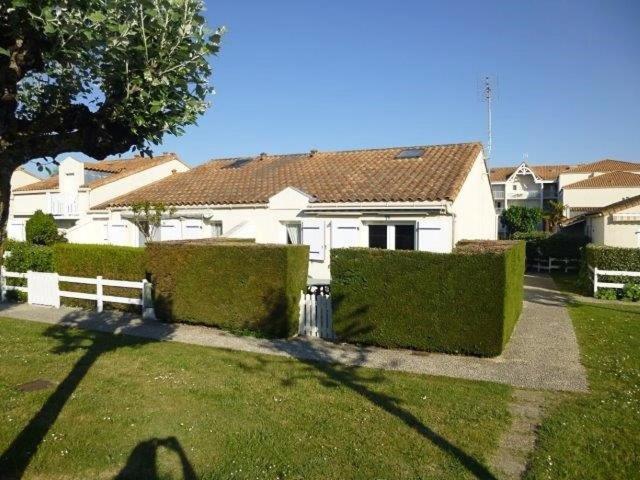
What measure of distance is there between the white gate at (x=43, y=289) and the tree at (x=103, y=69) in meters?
8.36

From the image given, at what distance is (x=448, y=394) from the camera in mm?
6934

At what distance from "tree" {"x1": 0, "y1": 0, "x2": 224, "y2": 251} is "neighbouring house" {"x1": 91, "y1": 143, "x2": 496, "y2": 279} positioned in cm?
939

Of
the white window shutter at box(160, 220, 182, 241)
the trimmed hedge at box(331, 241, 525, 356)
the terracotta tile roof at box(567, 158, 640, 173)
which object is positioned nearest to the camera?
the trimmed hedge at box(331, 241, 525, 356)

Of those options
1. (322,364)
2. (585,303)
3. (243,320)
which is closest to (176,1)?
(322,364)

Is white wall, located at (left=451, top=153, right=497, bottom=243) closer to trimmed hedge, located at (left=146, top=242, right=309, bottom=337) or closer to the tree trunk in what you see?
trimmed hedge, located at (left=146, top=242, right=309, bottom=337)

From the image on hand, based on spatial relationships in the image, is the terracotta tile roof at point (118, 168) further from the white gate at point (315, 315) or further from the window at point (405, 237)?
the white gate at point (315, 315)

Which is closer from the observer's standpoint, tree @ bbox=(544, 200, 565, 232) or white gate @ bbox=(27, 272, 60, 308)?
white gate @ bbox=(27, 272, 60, 308)

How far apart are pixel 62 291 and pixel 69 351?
214 inches

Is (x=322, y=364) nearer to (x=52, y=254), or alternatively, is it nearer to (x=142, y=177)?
(x=52, y=254)

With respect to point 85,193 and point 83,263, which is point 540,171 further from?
point 83,263

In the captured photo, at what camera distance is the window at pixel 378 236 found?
15414 millimetres

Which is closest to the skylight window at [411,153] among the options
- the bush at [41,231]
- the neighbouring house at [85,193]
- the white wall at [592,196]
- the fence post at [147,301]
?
the fence post at [147,301]

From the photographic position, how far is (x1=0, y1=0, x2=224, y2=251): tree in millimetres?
5297

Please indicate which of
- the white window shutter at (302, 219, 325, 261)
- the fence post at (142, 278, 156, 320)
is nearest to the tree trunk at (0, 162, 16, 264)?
the fence post at (142, 278, 156, 320)
